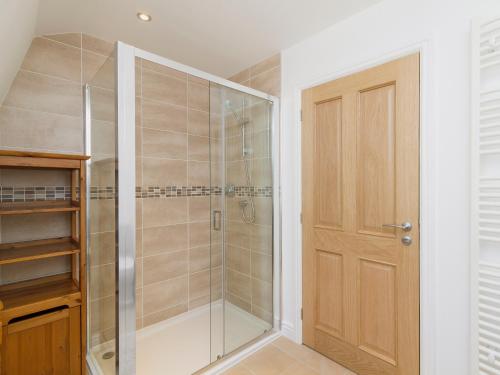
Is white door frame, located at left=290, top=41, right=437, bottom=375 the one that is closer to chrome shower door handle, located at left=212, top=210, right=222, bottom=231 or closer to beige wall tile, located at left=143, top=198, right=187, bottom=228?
chrome shower door handle, located at left=212, top=210, right=222, bottom=231

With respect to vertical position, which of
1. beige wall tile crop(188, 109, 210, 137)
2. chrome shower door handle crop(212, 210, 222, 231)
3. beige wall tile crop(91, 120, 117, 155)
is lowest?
chrome shower door handle crop(212, 210, 222, 231)

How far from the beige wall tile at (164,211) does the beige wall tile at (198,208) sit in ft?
0.22

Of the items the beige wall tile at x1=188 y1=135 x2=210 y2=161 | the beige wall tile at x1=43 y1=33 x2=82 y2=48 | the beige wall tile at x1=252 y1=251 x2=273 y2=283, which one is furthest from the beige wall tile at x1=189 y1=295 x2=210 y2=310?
the beige wall tile at x1=43 y1=33 x2=82 y2=48

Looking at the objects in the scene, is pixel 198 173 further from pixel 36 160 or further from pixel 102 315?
pixel 102 315

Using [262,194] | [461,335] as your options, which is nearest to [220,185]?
[262,194]

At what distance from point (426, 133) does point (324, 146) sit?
2.10ft

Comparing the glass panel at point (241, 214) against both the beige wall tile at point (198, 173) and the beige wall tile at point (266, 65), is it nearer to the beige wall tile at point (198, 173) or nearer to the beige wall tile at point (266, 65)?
the beige wall tile at point (266, 65)

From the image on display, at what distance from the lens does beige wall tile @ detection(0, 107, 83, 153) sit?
1.63m

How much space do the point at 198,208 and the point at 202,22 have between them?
1610 millimetres

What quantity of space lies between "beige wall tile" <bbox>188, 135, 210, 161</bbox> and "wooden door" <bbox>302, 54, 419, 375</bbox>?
3.59 ft

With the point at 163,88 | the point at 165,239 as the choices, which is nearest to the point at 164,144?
the point at 163,88

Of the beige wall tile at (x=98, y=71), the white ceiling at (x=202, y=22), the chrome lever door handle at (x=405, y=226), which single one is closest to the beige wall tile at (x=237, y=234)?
the chrome lever door handle at (x=405, y=226)

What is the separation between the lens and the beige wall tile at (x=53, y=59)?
172cm

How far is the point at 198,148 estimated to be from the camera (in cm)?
261
